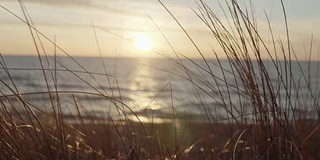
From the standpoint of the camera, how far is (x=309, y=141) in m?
2.99

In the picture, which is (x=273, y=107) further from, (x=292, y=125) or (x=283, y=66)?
(x=283, y=66)

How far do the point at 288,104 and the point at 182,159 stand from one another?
0.56 m

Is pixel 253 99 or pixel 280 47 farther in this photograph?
pixel 280 47

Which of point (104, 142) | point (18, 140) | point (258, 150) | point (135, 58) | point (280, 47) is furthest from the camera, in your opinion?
point (104, 142)

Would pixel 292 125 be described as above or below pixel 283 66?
below

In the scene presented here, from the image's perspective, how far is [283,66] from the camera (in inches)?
103

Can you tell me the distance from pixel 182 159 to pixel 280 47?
676mm

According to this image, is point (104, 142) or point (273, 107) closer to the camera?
point (273, 107)

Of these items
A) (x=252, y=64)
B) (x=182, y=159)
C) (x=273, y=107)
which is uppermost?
(x=252, y=64)

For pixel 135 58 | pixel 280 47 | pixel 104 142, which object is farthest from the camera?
pixel 104 142

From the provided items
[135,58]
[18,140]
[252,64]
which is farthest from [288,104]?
[18,140]

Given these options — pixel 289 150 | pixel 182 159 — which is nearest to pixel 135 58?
pixel 182 159

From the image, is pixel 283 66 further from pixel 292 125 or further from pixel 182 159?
pixel 182 159

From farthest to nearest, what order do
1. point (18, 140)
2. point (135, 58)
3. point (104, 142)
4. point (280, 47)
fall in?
point (104, 142)
point (135, 58)
point (280, 47)
point (18, 140)
